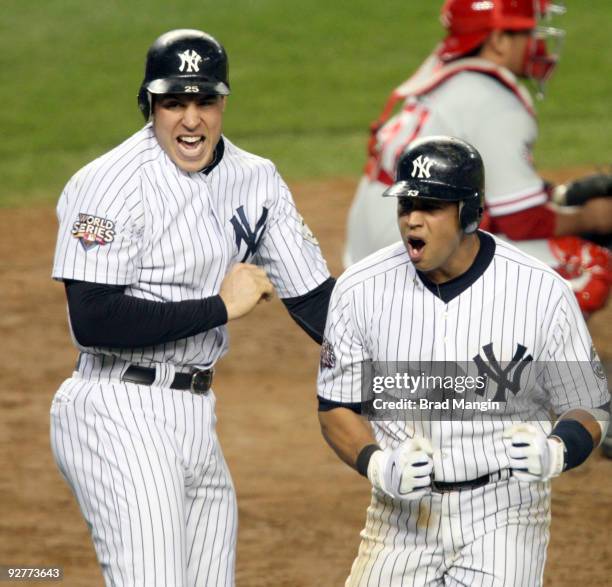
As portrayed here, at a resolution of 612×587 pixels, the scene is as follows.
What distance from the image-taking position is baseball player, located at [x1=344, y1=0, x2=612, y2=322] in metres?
6.52

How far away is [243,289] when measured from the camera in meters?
4.16

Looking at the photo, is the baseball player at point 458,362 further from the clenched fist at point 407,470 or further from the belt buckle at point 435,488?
the clenched fist at point 407,470

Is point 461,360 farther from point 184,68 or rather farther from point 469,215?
point 184,68

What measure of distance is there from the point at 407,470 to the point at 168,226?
104cm

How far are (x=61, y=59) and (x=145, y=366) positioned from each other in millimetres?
13681

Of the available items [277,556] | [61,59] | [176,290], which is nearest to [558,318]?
[176,290]

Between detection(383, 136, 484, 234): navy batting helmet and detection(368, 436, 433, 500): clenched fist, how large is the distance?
65 centimetres

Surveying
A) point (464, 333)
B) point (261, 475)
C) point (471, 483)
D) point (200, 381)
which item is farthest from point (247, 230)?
point (261, 475)

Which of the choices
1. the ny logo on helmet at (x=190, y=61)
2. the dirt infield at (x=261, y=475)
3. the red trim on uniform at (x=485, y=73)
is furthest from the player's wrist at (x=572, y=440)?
the red trim on uniform at (x=485, y=73)

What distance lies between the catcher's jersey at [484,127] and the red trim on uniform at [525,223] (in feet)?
0.11

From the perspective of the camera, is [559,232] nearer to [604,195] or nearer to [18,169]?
[604,195]

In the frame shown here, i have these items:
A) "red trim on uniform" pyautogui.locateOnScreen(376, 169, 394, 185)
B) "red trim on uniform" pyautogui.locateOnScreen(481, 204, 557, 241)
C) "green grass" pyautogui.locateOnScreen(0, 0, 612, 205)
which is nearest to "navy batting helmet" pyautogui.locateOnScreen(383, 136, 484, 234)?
"red trim on uniform" pyautogui.locateOnScreen(481, 204, 557, 241)

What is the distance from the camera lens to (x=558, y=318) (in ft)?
12.9

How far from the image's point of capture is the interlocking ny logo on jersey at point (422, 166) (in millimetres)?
3900
